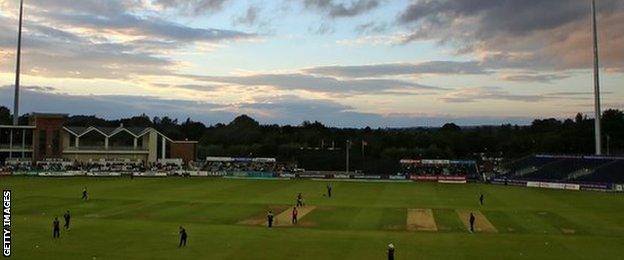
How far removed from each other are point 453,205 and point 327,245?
27150 millimetres

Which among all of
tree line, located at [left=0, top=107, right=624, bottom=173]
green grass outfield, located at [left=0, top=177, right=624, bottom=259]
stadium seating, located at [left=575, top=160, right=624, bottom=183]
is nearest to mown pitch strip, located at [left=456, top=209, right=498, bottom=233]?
green grass outfield, located at [left=0, top=177, right=624, bottom=259]

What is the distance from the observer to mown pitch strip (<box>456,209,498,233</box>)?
4138cm

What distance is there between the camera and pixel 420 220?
152ft

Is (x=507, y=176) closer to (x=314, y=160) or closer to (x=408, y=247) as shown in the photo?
(x=314, y=160)

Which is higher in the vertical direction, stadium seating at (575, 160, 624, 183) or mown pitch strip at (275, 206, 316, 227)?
stadium seating at (575, 160, 624, 183)

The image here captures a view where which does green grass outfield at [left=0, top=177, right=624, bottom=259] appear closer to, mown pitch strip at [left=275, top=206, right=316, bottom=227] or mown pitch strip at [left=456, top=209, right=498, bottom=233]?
mown pitch strip at [left=456, top=209, right=498, bottom=233]

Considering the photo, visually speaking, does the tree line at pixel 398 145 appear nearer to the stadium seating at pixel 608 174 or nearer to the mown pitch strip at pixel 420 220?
the stadium seating at pixel 608 174

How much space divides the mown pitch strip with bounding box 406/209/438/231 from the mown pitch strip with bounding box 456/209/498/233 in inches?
91.6

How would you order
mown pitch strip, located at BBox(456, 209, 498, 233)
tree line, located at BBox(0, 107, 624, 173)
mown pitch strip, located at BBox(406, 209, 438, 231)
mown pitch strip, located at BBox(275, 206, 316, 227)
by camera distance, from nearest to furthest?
mown pitch strip, located at BBox(456, 209, 498, 233), mown pitch strip, located at BBox(406, 209, 438, 231), mown pitch strip, located at BBox(275, 206, 316, 227), tree line, located at BBox(0, 107, 624, 173)

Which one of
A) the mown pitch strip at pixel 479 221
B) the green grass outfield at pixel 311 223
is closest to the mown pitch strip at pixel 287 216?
the green grass outfield at pixel 311 223

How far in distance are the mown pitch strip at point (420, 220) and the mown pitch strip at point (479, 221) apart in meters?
2.33

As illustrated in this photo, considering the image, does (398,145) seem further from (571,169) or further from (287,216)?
(287,216)

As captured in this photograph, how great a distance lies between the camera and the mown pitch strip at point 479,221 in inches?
1629

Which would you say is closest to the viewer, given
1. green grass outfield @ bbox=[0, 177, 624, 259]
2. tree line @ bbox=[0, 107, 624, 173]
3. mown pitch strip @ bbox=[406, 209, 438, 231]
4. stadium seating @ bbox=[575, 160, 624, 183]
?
green grass outfield @ bbox=[0, 177, 624, 259]
